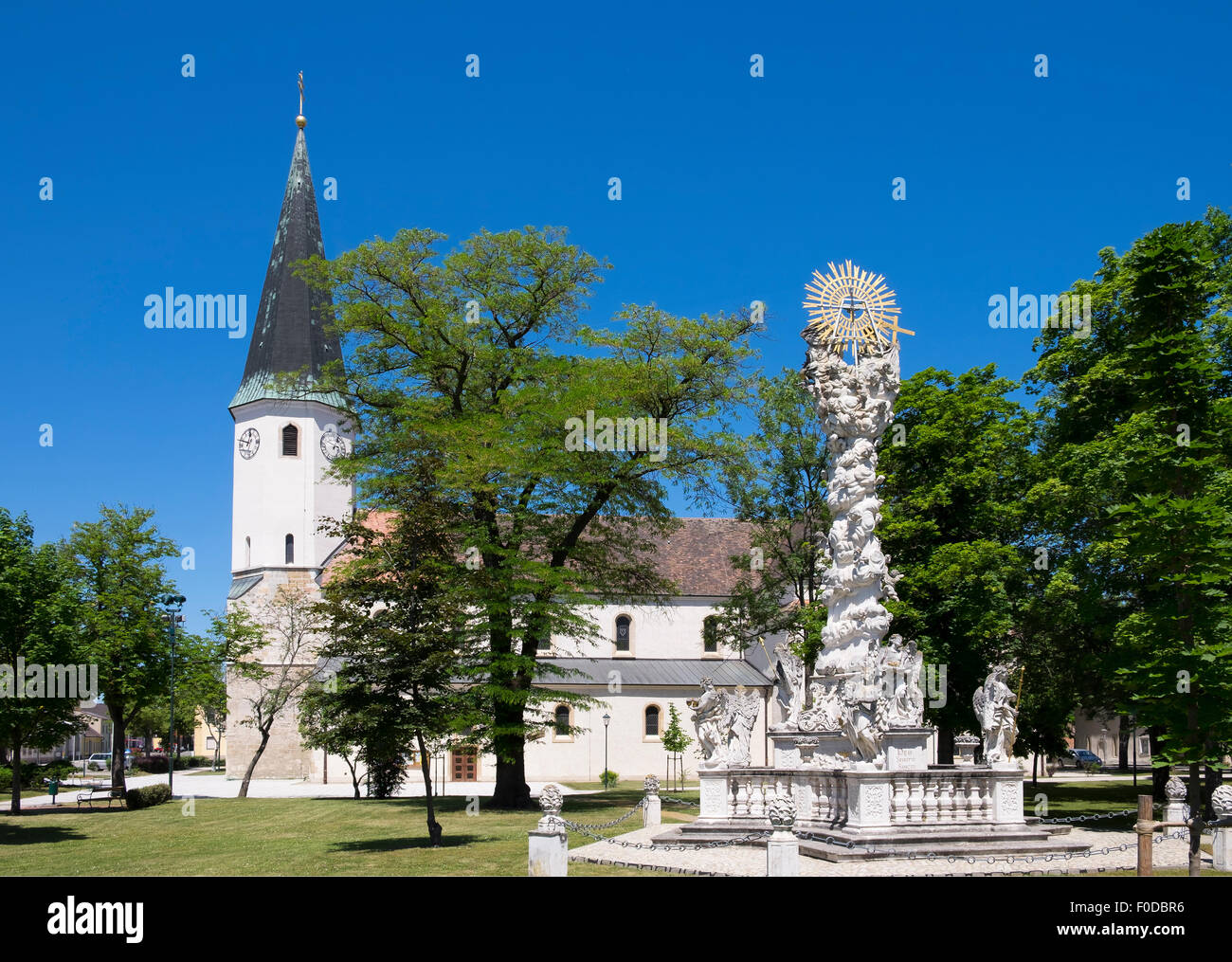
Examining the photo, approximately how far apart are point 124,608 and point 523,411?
20.4 meters

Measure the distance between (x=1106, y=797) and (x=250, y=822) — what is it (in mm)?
28833

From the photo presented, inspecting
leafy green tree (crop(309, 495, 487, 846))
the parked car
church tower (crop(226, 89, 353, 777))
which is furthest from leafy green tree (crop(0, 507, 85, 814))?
the parked car

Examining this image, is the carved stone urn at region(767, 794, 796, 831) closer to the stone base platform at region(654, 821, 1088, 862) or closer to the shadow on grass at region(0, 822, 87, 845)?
the stone base platform at region(654, 821, 1088, 862)

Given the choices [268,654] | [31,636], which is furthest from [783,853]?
[268,654]

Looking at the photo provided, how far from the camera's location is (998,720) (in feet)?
70.2

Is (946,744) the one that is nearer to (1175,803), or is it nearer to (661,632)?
(1175,803)

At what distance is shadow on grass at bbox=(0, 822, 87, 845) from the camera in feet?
92.7

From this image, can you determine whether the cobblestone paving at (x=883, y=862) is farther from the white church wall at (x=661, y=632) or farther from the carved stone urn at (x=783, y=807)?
the white church wall at (x=661, y=632)

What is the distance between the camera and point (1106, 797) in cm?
3756

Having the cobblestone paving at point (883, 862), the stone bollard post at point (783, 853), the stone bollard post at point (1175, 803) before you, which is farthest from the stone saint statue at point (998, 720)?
the stone bollard post at point (783, 853)

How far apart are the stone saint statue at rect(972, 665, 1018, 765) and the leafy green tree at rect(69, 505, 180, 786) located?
31.3 m

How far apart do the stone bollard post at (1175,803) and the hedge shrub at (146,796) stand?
34387 mm

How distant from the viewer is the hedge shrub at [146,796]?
39781 millimetres
